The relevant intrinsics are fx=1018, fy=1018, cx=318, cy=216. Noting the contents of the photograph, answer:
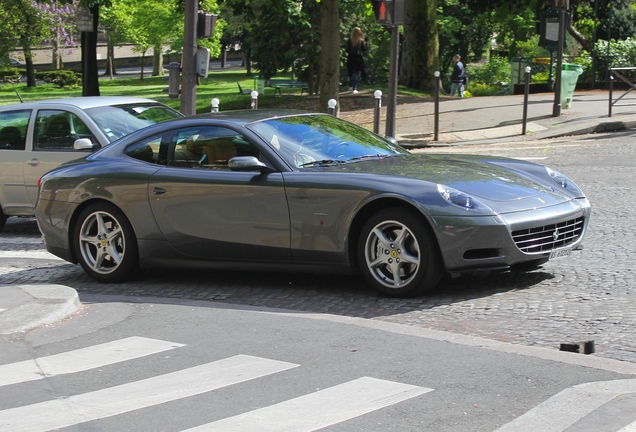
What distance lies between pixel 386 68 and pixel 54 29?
1695 cm

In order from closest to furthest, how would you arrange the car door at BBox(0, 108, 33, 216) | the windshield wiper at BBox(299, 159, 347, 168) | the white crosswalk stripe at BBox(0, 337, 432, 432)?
1. the white crosswalk stripe at BBox(0, 337, 432, 432)
2. the windshield wiper at BBox(299, 159, 347, 168)
3. the car door at BBox(0, 108, 33, 216)

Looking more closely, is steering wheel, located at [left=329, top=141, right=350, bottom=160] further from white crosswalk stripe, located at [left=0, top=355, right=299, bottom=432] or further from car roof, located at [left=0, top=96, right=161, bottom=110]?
car roof, located at [left=0, top=96, right=161, bottom=110]

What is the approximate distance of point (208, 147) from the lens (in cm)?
835

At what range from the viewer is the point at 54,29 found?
167ft

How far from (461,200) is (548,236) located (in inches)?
31.0

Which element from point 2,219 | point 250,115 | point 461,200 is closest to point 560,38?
point 2,219

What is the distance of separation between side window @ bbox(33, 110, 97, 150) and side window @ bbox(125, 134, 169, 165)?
2819mm

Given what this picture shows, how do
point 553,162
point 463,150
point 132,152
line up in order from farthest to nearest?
point 463,150, point 553,162, point 132,152

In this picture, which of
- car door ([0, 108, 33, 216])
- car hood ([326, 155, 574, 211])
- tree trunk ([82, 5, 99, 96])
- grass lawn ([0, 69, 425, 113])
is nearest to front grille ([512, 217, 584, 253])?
car hood ([326, 155, 574, 211])

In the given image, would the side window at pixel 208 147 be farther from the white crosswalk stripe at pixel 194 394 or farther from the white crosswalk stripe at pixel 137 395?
the white crosswalk stripe at pixel 137 395

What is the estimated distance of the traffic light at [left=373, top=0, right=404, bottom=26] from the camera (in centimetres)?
1797

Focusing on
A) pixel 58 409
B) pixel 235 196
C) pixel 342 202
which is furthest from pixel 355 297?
pixel 58 409

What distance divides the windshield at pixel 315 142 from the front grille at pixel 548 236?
61.5 inches

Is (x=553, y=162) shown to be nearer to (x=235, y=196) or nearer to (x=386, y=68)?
(x=235, y=196)
